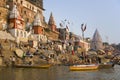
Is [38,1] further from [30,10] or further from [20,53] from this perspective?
[20,53]

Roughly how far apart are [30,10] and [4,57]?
117 feet

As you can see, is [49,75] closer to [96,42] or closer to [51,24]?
[51,24]

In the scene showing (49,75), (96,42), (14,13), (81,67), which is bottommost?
(49,75)

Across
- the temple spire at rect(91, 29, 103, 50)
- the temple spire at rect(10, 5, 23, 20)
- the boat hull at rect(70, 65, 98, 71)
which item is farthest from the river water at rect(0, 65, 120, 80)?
the temple spire at rect(91, 29, 103, 50)

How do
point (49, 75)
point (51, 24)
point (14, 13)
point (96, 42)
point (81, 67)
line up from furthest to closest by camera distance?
point (96, 42)
point (51, 24)
point (14, 13)
point (81, 67)
point (49, 75)

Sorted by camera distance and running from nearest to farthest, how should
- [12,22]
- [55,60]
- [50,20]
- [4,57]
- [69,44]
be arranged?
[4,57] → [55,60] → [12,22] → [69,44] → [50,20]

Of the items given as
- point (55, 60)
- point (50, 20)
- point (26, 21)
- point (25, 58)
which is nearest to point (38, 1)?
point (50, 20)

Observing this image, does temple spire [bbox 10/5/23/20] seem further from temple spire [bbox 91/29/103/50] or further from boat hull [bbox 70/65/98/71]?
temple spire [bbox 91/29/103/50]

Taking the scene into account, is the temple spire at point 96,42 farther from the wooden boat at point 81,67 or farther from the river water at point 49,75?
the river water at point 49,75

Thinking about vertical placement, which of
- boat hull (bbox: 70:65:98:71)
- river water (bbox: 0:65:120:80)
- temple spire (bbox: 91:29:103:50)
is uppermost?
temple spire (bbox: 91:29:103:50)

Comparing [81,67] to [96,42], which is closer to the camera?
[81,67]

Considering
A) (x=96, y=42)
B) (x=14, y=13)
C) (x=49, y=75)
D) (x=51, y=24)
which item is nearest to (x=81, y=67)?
(x=49, y=75)

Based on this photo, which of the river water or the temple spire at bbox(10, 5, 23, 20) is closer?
the river water

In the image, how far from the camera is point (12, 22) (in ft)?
237
